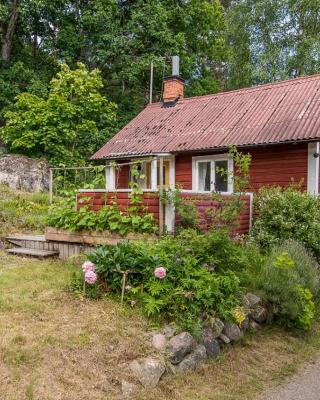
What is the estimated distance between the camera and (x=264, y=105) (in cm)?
1093

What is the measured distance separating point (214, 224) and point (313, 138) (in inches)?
163

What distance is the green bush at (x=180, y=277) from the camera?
160 inches

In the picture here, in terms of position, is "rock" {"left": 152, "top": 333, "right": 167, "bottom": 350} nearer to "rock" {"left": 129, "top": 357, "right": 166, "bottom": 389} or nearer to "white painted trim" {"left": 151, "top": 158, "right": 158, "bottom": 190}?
"rock" {"left": 129, "top": 357, "right": 166, "bottom": 389}

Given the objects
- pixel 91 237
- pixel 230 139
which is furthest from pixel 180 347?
pixel 230 139

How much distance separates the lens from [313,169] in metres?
8.90

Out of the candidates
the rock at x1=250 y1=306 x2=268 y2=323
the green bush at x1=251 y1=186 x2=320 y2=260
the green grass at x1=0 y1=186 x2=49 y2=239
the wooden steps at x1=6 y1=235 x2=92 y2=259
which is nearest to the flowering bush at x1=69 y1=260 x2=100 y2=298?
the wooden steps at x1=6 y1=235 x2=92 y2=259

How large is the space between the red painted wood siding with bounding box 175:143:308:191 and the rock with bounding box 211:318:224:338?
5.15 m

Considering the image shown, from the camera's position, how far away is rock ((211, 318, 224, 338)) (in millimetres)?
4152

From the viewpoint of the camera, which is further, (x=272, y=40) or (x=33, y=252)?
(x=272, y=40)

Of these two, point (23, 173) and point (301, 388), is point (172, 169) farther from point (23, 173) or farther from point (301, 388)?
point (301, 388)

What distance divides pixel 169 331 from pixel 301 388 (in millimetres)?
1378

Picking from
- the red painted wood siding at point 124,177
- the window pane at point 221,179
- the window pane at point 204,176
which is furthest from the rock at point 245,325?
the red painted wood siding at point 124,177

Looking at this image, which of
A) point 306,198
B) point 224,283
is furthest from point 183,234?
point 306,198

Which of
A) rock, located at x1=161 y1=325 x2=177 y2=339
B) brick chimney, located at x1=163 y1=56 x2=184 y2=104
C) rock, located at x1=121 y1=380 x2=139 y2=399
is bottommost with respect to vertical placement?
rock, located at x1=121 y1=380 x2=139 y2=399
